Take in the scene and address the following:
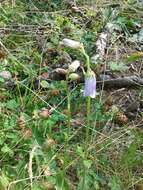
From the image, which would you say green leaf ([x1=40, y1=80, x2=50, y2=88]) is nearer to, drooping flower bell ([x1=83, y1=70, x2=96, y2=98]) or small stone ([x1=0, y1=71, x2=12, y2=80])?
small stone ([x1=0, y1=71, x2=12, y2=80])

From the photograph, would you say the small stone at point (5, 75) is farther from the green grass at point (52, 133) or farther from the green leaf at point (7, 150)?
the green leaf at point (7, 150)

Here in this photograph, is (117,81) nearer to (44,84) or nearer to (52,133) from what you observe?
(44,84)

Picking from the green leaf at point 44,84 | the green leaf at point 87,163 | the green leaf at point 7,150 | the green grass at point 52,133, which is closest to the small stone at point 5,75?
the green grass at point 52,133

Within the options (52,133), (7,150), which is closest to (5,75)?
(52,133)

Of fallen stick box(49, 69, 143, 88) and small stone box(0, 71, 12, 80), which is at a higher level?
small stone box(0, 71, 12, 80)

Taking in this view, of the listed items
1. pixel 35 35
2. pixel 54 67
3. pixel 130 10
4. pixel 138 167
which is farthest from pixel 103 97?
pixel 130 10

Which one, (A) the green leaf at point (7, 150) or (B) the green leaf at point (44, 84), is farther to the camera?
(B) the green leaf at point (44, 84)

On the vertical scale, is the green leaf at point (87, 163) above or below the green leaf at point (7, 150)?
above

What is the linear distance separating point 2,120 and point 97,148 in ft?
1.33

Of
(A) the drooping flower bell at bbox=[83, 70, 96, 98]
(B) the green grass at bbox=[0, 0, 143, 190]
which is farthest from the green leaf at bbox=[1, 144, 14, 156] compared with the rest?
(A) the drooping flower bell at bbox=[83, 70, 96, 98]

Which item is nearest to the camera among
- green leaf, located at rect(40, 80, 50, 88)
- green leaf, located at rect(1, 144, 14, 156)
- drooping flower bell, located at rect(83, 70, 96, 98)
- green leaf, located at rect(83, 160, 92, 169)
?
drooping flower bell, located at rect(83, 70, 96, 98)

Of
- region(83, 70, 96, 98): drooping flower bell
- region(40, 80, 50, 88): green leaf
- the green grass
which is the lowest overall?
the green grass

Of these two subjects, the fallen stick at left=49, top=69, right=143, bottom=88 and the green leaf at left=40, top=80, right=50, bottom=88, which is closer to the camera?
the green leaf at left=40, top=80, right=50, bottom=88

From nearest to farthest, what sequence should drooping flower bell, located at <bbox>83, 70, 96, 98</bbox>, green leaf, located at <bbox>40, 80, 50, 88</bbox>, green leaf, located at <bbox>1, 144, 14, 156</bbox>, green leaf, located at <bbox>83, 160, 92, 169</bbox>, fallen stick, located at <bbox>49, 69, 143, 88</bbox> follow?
drooping flower bell, located at <bbox>83, 70, 96, 98</bbox>, green leaf, located at <bbox>83, 160, 92, 169</bbox>, green leaf, located at <bbox>1, 144, 14, 156</bbox>, green leaf, located at <bbox>40, 80, 50, 88</bbox>, fallen stick, located at <bbox>49, 69, 143, 88</bbox>
